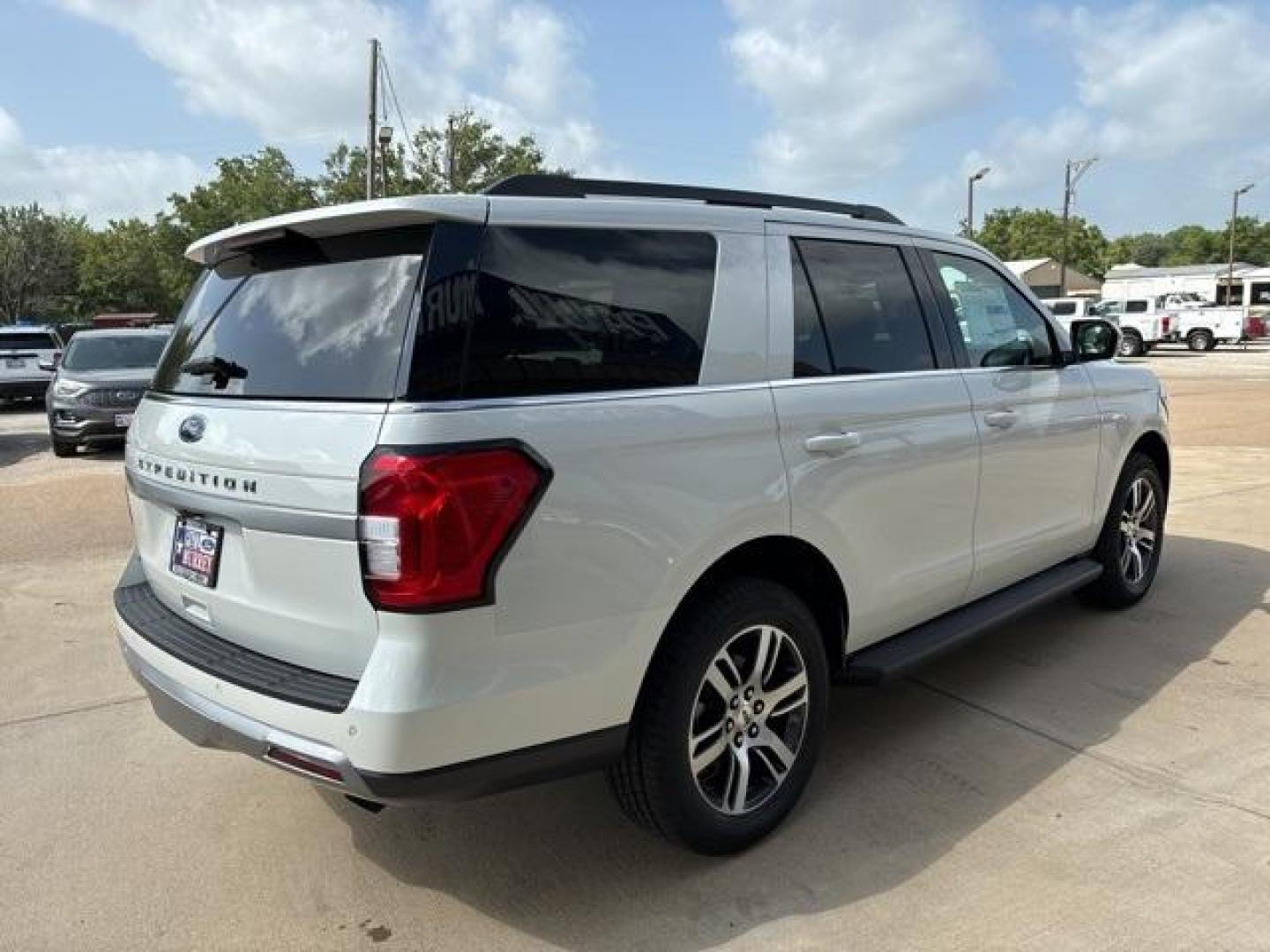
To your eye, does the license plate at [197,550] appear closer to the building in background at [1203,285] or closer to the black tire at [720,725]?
the black tire at [720,725]

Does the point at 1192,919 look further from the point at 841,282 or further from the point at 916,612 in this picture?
the point at 841,282

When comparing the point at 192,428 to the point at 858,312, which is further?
the point at 858,312

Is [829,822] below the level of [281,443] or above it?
below

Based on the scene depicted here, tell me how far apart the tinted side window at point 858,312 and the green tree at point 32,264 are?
56123 millimetres

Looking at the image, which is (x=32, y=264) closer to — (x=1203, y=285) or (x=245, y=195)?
(x=245, y=195)

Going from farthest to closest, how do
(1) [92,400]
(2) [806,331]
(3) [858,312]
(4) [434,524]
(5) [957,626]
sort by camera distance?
(1) [92,400] < (5) [957,626] < (3) [858,312] < (2) [806,331] < (4) [434,524]

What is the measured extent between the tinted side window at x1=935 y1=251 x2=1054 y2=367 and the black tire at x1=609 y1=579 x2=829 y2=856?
1.54 m

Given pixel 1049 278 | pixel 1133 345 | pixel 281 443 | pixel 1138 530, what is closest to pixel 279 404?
pixel 281 443

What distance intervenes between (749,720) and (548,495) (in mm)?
1076

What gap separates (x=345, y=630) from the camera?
238cm

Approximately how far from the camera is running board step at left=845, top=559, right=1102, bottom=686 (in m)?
3.34

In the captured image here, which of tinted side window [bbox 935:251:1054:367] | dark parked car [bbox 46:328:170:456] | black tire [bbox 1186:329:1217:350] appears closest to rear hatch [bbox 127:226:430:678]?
tinted side window [bbox 935:251:1054:367]

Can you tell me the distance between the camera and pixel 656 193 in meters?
3.10

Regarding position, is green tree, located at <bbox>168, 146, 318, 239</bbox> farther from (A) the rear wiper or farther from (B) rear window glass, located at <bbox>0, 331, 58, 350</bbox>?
(A) the rear wiper
